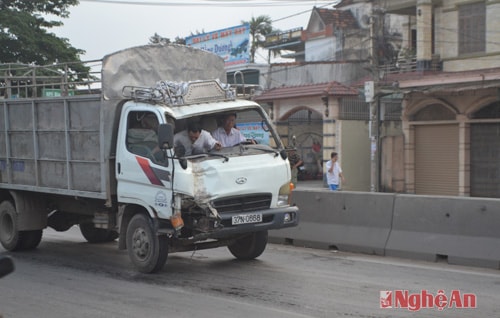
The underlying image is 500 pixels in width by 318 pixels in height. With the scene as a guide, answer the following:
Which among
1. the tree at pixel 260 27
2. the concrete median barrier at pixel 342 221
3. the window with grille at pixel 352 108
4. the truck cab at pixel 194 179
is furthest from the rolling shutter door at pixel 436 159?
the tree at pixel 260 27

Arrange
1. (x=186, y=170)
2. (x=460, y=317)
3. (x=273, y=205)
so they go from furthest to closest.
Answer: (x=273, y=205), (x=186, y=170), (x=460, y=317)

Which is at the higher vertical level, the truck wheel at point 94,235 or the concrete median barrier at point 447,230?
the concrete median barrier at point 447,230

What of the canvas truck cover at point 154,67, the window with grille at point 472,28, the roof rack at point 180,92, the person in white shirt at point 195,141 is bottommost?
the person in white shirt at point 195,141

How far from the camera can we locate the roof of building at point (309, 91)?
25906 mm

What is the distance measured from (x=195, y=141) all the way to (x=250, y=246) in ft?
6.42

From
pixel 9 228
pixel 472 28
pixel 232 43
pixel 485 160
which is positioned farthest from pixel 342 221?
pixel 232 43

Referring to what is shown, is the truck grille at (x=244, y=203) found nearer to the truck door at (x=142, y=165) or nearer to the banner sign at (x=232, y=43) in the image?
the truck door at (x=142, y=165)

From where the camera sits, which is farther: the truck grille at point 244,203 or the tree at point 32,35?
the tree at point 32,35

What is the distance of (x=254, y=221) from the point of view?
852 centimetres

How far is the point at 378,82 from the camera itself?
2319 centimetres

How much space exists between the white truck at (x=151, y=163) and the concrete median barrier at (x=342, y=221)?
1.71 meters

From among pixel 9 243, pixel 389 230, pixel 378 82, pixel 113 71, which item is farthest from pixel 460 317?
pixel 378 82

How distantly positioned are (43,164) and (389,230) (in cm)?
560

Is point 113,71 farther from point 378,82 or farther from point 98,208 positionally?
point 378,82
